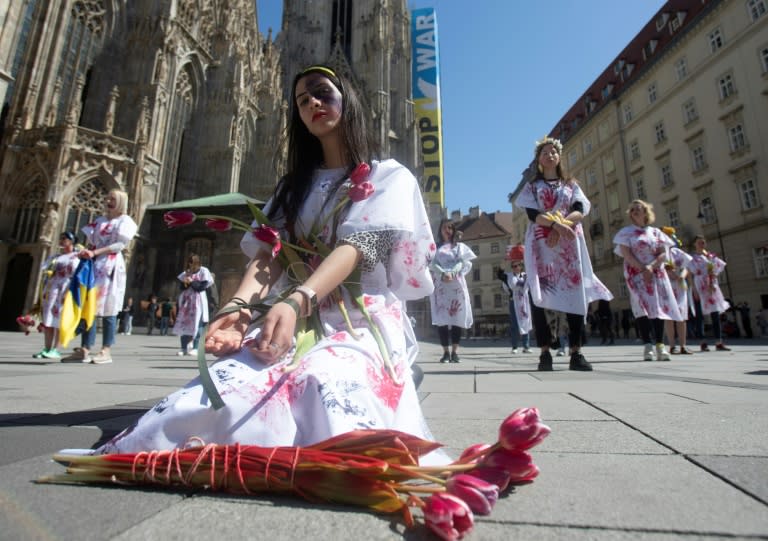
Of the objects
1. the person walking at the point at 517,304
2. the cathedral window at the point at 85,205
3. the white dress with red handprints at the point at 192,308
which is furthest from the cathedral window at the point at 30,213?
the person walking at the point at 517,304

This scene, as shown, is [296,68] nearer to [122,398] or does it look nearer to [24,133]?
[24,133]

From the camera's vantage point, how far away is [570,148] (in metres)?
34.7

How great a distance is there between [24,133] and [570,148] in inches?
1337

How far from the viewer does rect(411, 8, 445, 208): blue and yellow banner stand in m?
30.0

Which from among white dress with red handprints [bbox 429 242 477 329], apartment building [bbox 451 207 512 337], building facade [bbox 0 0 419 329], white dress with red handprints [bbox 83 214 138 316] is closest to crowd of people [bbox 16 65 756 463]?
white dress with red handprints [bbox 83 214 138 316]

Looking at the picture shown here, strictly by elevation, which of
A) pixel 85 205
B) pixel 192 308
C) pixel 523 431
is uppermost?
pixel 85 205

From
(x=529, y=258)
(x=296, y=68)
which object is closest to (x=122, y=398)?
(x=529, y=258)

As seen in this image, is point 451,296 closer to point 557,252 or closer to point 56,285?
point 557,252

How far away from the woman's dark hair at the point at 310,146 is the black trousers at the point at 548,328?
306cm

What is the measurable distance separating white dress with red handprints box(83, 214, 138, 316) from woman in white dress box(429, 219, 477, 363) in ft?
13.3

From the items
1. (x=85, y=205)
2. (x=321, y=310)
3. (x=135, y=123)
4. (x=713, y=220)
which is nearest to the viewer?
(x=321, y=310)

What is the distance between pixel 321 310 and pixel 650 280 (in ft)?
17.8

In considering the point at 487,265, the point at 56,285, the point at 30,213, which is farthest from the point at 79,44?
the point at 487,265

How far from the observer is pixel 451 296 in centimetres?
643
